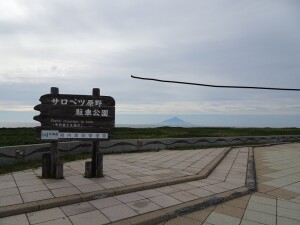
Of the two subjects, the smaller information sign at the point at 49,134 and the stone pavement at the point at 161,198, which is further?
the smaller information sign at the point at 49,134

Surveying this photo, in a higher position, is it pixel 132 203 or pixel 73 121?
pixel 73 121

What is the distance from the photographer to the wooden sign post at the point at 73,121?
7.20 metres

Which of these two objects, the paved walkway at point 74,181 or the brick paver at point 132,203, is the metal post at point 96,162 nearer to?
the paved walkway at point 74,181

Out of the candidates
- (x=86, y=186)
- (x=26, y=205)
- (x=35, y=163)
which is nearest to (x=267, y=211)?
(x=86, y=186)

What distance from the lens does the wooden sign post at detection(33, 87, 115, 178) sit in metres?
7.20

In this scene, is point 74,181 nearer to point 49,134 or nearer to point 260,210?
point 49,134

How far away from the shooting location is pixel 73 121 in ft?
24.1

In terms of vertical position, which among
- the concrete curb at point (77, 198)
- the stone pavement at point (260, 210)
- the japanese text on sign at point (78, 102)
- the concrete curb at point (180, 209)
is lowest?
the stone pavement at point (260, 210)

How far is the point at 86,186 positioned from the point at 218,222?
313 cm

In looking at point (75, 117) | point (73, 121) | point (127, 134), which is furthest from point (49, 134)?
point (127, 134)

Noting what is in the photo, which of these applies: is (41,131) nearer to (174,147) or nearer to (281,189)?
(281,189)

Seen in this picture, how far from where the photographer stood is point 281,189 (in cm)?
764

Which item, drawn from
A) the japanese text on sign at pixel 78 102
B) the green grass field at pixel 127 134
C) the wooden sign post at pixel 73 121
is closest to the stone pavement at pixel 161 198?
the wooden sign post at pixel 73 121

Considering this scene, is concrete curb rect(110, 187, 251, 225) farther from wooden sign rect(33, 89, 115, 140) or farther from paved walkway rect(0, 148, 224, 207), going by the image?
wooden sign rect(33, 89, 115, 140)
